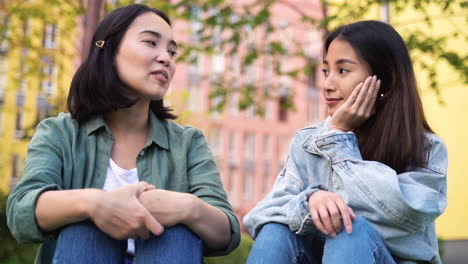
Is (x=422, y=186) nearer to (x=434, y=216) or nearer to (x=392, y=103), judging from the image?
(x=434, y=216)

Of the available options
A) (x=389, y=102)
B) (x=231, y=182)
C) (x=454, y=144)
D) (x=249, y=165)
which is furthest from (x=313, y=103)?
(x=389, y=102)

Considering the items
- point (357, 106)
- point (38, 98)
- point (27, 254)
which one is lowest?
point (38, 98)

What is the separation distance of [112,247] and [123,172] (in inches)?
17.7

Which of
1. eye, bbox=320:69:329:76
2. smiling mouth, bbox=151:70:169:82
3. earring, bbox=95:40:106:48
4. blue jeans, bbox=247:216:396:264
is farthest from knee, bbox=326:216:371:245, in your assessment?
earring, bbox=95:40:106:48

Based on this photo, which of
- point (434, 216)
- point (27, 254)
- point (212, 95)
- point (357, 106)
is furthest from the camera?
point (212, 95)

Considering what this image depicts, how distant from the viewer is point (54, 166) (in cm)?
265

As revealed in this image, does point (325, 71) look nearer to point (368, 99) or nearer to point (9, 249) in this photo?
point (368, 99)

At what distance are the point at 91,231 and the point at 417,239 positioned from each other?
1.23 meters

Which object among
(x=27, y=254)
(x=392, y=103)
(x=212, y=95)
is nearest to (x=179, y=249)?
(x=392, y=103)

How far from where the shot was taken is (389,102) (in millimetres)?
2916

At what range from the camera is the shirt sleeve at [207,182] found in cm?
276

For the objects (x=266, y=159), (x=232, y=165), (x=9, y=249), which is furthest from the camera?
(x=266, y=159)

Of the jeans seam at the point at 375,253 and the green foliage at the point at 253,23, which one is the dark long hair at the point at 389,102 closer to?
the jeans seam at the point at 375,253

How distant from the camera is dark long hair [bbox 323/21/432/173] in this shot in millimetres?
2812
